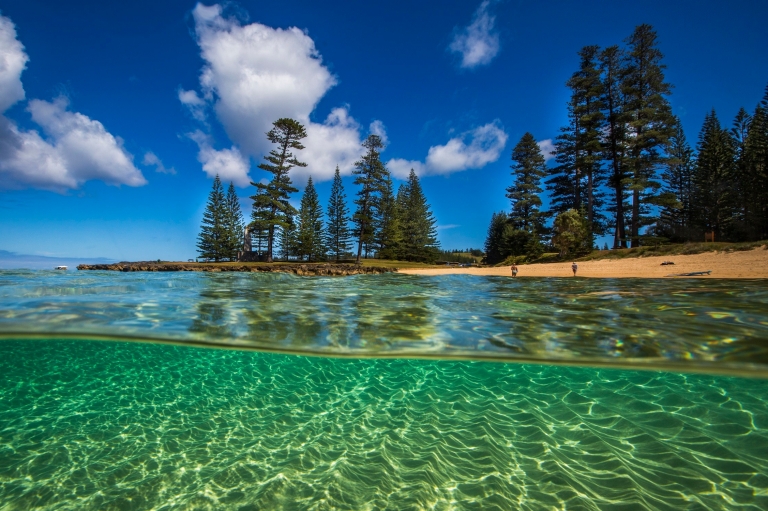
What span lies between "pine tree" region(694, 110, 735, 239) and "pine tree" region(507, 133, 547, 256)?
738 inches

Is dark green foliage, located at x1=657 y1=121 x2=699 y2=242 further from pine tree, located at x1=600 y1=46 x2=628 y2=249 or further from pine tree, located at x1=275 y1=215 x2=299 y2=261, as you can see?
pine tree, located at x1=275 y1=215 x2=299 y2=261

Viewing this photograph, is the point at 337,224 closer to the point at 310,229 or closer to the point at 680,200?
the point at 310,229

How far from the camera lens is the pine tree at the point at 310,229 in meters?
51.7

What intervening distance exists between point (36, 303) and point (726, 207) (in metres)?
56.6

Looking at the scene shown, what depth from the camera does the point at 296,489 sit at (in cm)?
318

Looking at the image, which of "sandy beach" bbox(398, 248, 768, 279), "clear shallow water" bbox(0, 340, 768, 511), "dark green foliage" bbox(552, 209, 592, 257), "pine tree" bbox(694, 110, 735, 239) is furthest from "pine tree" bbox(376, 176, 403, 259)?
"clear shallow water" bbox(0, 340, 768, 511)

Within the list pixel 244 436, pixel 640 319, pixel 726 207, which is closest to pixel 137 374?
pixel 244 436

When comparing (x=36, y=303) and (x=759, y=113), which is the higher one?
(x=759, y=113)

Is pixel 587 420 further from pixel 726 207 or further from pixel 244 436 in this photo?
pixel 726 207

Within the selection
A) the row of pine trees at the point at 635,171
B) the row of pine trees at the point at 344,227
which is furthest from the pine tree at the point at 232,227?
the row of pine trees at the point at 635,171

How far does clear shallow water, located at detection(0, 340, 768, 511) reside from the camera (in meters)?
3.08

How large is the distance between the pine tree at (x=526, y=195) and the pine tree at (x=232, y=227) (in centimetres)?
4338

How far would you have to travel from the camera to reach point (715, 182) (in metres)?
38.7

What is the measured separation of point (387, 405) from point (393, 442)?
1.16m
